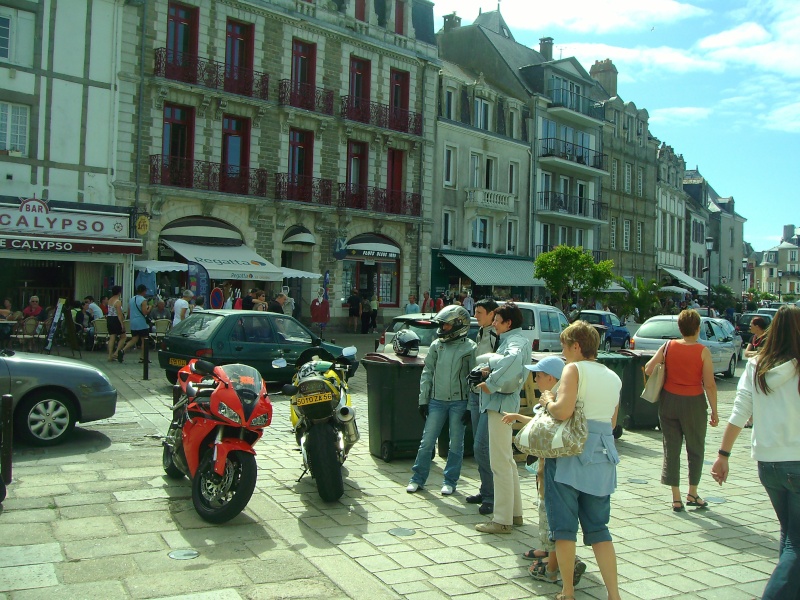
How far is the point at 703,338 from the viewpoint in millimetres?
18828

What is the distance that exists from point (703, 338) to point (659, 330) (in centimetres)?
130

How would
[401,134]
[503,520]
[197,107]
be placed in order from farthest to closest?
[401,134]
[197,107]
[503,520]

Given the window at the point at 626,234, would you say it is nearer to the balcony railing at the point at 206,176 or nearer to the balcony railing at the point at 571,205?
the balcony railing at the point at 571,205

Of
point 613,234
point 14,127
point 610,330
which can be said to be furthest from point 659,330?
point 613,234

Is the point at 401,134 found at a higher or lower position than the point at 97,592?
higher

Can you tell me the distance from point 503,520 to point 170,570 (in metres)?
2.45

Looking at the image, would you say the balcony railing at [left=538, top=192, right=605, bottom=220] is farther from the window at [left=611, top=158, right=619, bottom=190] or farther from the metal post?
the metal post

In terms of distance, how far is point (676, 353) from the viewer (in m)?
7.23

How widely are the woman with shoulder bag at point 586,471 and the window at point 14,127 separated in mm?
19874

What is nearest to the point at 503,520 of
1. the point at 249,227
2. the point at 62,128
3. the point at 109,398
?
the point at 109,398

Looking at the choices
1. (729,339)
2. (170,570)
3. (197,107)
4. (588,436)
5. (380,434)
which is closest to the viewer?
(588,436)

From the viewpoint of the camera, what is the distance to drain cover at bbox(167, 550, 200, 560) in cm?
527

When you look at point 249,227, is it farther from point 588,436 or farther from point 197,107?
point 588,436

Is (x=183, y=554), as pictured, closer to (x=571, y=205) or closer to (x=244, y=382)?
(x=244, y=382)
